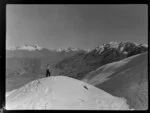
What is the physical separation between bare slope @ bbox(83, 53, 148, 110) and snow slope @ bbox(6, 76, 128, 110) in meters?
0.09

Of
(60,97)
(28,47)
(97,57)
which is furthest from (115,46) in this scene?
(28,47)

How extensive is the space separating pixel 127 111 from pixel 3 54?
63.5 inches

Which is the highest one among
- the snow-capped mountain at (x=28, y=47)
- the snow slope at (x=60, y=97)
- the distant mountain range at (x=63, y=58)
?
the snow-capped mountain at (x=28, y=47)

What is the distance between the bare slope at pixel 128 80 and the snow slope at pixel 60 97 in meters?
0.09

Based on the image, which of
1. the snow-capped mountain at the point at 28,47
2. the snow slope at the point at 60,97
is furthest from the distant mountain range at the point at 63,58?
the snow slope at the point at 60,97

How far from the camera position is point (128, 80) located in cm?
277

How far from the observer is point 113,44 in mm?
2809

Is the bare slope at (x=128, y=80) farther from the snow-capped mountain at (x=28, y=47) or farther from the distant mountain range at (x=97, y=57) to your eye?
the snow-capped mountain at (x=28, y=47)

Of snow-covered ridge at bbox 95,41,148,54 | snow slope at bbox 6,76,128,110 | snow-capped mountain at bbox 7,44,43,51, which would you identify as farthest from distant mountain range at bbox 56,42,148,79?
snow-capped mountain at bbox 7,44,43,51

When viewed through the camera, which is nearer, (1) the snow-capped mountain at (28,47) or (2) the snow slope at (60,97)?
(2) the snow slope at (60,97)

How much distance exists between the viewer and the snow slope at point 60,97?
2.71 meters

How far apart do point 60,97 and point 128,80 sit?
0.83 metres

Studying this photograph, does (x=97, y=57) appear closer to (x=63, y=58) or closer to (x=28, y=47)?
(x=63, y=58)
